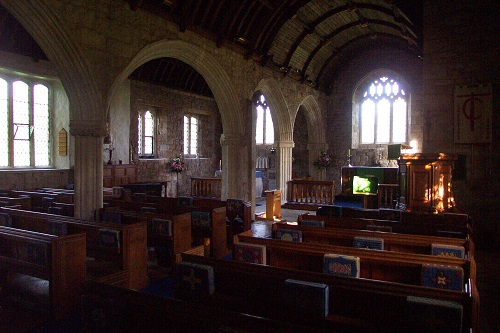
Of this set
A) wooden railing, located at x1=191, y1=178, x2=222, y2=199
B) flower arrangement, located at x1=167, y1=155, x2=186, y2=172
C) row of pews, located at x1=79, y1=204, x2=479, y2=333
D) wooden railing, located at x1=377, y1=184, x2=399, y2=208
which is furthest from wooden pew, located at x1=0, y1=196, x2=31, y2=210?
wooden railing, located at x1=377, y1=184, x2=399, y2=208

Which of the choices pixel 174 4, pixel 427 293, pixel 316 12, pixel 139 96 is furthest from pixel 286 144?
pixel 427 293

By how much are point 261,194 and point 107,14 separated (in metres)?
9.17

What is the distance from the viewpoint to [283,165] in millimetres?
11555

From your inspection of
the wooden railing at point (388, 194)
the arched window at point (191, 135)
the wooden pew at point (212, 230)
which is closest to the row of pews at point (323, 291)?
the wooden pew at point (212, 230)

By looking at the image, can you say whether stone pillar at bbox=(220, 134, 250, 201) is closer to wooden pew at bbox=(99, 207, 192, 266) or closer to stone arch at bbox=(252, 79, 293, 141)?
stone arch at bbox=(252, 79, 293, 141)

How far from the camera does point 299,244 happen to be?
10.4 ft

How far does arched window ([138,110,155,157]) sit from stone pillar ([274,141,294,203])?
3798 millimetres

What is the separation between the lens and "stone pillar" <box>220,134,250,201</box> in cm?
859

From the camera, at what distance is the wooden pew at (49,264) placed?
2.93 metres

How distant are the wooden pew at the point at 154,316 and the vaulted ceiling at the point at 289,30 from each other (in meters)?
4.94

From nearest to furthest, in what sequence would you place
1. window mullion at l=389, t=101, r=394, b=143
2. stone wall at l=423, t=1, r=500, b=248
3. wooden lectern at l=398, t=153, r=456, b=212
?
1. wooden lectern at l=398, t=153, r=456, b=212
2. stone wall at l=423, t=1, r=500, b=248
3. window mullion at l=389, t=101, r=394, b=143

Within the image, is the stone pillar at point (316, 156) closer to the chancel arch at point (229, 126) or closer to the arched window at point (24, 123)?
the chancel arch at point (229, 126)

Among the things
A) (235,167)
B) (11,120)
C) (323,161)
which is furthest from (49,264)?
(323,161)

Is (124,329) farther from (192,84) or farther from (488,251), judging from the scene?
(192,84)
